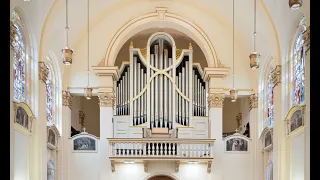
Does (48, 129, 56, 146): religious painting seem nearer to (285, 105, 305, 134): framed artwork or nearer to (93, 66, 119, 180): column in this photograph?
(93, 66, 119, 180): column

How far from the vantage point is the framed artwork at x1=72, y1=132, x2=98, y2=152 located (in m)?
20.1

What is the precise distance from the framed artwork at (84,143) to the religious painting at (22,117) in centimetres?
537

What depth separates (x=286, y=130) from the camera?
52.4 feet

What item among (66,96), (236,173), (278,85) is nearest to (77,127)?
(66,96)

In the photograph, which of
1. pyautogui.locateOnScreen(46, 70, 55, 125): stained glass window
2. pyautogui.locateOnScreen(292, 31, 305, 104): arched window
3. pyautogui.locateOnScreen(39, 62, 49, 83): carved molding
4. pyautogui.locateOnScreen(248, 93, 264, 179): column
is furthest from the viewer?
pyautogui.locateOnScreen(248, 93, 264, 179): column

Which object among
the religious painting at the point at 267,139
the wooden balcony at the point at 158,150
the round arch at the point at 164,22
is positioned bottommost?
the wooden balcony at the point at 158,150

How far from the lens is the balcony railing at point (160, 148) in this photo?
64.4 feet

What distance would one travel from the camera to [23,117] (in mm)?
14344

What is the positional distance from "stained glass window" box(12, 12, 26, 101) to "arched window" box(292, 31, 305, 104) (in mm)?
7499

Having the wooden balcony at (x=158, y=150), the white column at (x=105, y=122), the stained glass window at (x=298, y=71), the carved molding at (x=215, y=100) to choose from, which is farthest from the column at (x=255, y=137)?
the white column at (x=105, y=122)

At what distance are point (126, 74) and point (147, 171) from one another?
3.76 metres

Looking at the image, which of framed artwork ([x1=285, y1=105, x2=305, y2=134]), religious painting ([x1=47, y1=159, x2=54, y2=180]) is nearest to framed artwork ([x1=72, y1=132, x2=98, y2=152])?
religious painting ([x1=47, y1=159, x2=54, y2=180])

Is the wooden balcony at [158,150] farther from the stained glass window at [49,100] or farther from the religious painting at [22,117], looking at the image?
the religious painting at [22,117]

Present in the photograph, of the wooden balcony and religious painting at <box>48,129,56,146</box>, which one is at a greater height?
religious painting at <box>48,129,56,146</box>
